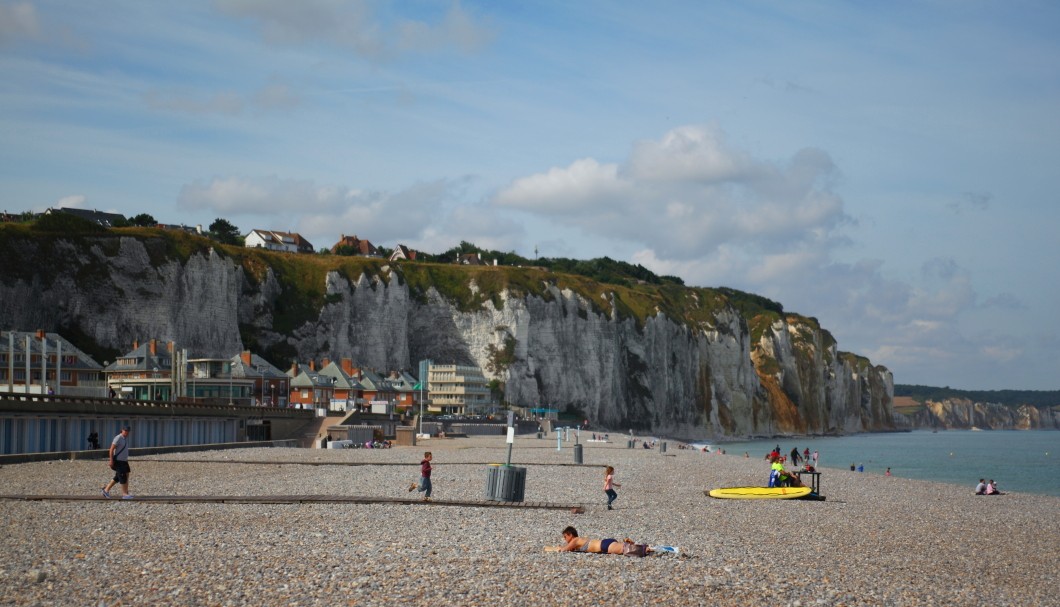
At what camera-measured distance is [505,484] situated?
23203 mm

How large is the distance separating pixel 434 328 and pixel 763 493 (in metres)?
96.8

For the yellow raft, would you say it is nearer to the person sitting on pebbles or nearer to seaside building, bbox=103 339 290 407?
the person sitting on pebbles

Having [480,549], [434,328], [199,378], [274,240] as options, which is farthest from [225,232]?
[480,549]

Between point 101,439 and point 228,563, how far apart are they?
34.9 meters

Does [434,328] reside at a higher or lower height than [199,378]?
higher

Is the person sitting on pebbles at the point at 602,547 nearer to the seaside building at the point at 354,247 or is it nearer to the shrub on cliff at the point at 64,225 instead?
the shrub on cliff at the point at 64,225

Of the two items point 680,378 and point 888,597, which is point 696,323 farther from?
point 888,597

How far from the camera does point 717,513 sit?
2419 cm

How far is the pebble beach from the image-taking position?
40.7 feet

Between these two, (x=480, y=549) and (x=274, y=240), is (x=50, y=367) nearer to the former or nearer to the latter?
(x=480, y=549)

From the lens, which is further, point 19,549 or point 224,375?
point 224,375

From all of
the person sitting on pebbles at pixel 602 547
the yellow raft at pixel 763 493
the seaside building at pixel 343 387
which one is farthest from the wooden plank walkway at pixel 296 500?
the seaside building at pixel 343 387

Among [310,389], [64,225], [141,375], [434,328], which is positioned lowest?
[310,389]

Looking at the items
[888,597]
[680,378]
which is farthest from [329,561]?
[680,378]
